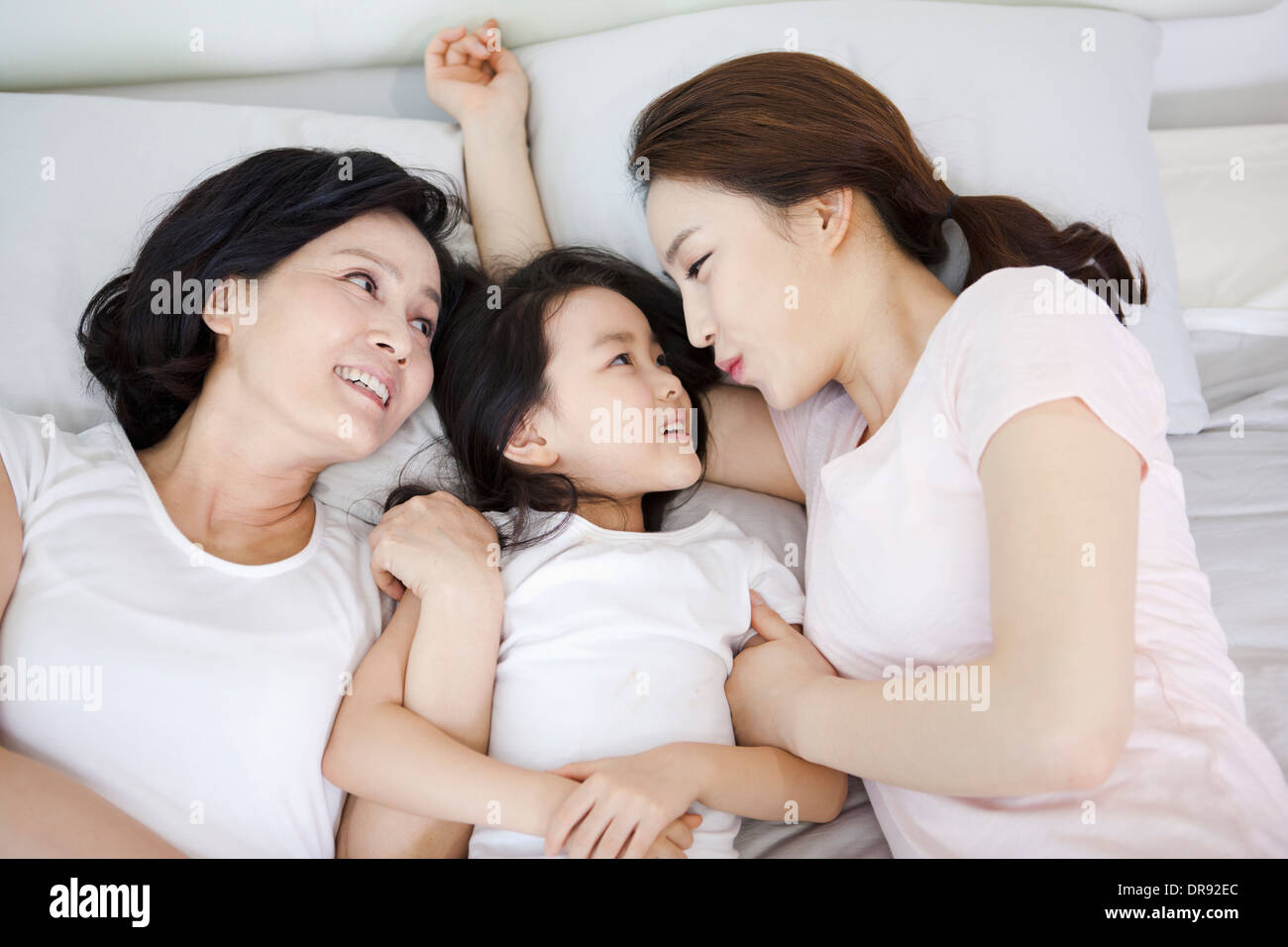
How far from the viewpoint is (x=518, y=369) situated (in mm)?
1742

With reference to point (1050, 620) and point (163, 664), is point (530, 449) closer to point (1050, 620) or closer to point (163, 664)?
point (163, 664)

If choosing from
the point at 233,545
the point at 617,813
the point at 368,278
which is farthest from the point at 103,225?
the point at 617,813

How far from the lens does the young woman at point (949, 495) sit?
3.48ft

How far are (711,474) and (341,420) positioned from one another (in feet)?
2.47

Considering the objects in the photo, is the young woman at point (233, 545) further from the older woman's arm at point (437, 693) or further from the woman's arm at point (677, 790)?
the woman's arm at point (677, 790)

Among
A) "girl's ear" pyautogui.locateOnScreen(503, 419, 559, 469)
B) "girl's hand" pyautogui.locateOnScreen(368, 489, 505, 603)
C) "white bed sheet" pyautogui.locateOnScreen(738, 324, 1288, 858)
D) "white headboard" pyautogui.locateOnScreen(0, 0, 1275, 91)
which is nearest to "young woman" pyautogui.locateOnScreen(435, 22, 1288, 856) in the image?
"white bed sheet" pyautogui.locateOnScreen(738, 324, 1288, 858)

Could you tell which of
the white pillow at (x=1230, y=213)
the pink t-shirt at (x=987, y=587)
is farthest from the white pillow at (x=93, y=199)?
the white pillow at (x=1230, y=213)

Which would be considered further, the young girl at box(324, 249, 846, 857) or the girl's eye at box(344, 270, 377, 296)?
the girl's eye at box(344, 270, 377, 296)

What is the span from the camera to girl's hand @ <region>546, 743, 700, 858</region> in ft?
4.06

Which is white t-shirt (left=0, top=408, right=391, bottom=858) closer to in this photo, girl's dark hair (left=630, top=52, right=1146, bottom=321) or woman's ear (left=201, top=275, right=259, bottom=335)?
woman's ear (left=201, top=275, right=259, bottom=335)

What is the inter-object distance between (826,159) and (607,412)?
0.56 meters

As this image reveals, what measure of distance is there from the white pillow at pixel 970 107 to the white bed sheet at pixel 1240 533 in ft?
0.35

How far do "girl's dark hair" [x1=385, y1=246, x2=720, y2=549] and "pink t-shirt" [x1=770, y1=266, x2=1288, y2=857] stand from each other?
52 centimetres
